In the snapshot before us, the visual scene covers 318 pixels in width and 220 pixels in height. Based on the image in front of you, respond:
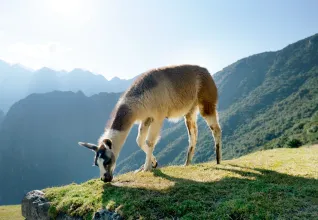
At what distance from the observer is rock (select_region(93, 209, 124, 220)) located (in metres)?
5.23

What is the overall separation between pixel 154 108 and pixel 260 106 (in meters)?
126

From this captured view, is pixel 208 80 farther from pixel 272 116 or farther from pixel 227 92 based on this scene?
pixel 227 92

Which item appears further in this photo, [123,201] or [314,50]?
[314,50]

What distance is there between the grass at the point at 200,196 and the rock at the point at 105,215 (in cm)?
11

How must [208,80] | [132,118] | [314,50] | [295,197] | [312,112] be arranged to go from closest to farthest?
[295,197], [132,118], [208,80], [312,112], [314,50]

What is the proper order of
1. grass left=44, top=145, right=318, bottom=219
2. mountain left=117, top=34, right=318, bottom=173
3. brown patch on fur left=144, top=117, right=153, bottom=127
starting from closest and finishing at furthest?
grass left=44, top=145, right=318, bottom=219
brown patch on fur left=144, top=117, right=153, bottom=127
mountain left=117, top=34, right=318, bottom=173

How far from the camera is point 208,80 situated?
440 inches

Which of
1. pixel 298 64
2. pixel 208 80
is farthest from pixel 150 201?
pixel 298 64

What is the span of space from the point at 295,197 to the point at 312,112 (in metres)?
91.4

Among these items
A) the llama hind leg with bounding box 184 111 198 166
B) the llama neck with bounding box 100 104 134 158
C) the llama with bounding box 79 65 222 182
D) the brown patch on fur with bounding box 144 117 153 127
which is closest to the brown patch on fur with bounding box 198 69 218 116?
the llama with bounding box 79 65 222 182

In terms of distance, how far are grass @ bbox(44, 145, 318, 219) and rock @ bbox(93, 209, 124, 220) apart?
113 millimetres

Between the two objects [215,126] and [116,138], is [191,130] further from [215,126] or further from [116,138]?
[116,138]

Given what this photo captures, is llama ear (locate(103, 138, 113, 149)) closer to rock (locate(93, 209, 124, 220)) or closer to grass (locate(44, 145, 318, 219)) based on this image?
grass (locate(44, 145, 318, 219))

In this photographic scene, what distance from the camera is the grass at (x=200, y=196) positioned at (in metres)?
4.84
